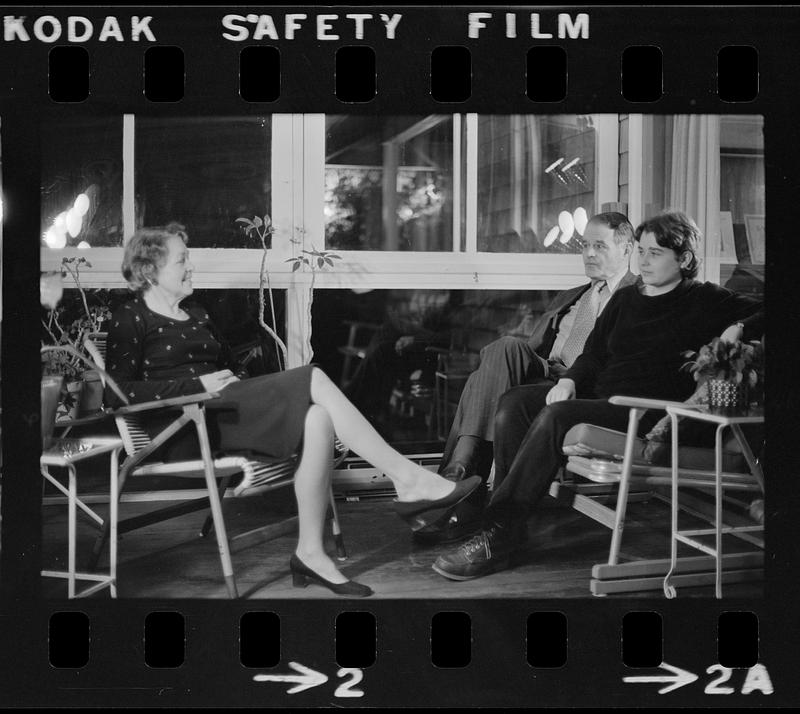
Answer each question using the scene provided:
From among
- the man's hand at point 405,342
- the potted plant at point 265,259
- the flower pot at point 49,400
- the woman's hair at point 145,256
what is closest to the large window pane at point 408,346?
the man's hand at point 405,342

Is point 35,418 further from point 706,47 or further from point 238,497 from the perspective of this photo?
point 706,47

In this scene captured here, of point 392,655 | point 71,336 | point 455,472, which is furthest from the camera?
point 455,472

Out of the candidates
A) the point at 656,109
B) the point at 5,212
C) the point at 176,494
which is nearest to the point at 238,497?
the point at 176,494

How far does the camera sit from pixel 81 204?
343 centimetres

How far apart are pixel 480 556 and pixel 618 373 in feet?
2.66

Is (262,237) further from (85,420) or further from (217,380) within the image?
(85,420)

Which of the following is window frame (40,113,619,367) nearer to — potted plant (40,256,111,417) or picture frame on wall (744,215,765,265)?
potted plant (40,256,111,417)

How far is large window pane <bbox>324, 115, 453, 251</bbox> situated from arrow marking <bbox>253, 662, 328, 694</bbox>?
1473 mm

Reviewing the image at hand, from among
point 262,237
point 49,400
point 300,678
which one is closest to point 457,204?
point 262,237

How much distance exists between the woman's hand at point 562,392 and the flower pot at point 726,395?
0.47 metres

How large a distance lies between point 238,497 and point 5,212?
4.09 ft

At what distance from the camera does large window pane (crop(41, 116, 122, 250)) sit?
11.2 ft

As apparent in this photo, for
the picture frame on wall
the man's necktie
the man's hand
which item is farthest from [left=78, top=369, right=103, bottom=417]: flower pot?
the picture frame on wall

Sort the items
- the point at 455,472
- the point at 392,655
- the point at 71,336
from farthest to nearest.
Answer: the point at 455,472, the point at 392,655, the point at 71,336
